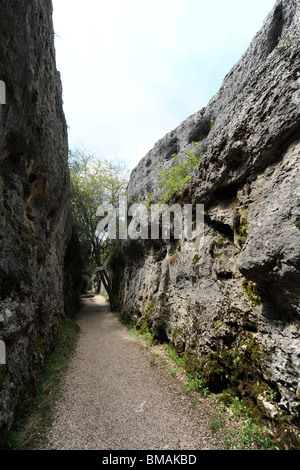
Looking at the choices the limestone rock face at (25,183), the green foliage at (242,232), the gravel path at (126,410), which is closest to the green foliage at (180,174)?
the green foliage at (242,232)

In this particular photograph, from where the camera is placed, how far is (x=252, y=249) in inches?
204

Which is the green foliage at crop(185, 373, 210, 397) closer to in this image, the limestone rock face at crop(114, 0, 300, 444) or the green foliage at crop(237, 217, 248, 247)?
the limestone rock face at crop(114, 0, 300, 444)

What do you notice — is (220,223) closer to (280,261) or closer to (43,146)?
(280,261)

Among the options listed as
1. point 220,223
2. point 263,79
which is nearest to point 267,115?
point 263,79

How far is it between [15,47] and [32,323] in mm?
7788

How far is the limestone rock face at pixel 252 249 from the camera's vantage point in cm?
439

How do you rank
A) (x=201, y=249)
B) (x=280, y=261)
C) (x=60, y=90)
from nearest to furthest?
(x=280, y=261)
(x=201, y=249)
(x=60, y=90)

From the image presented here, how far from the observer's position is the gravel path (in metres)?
4.39

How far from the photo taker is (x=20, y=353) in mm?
5188

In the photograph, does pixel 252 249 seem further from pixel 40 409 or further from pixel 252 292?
pixel 40 409

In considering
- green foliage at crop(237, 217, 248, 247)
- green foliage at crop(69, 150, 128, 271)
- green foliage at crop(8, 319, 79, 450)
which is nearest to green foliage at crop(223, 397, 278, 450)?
green foliage at crop(8, 319, 79, 450)

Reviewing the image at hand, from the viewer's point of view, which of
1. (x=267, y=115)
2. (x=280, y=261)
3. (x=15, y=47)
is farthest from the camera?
(x=267, y=115)

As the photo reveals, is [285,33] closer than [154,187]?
Yes

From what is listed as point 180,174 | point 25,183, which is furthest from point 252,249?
point 25,183
